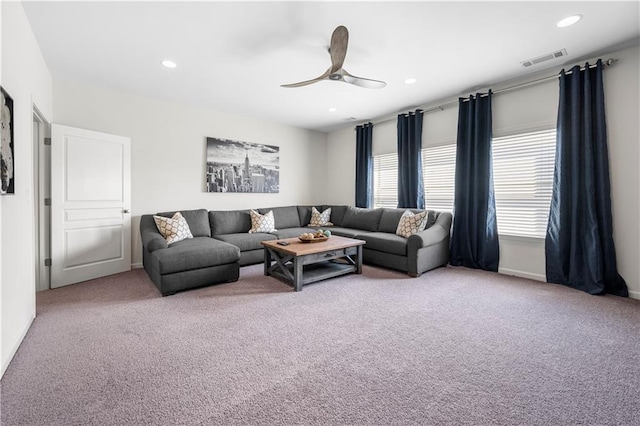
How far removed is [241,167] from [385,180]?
9.00 feet

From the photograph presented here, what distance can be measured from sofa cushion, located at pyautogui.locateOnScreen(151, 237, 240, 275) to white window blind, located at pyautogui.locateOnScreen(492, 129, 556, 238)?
12.0ft

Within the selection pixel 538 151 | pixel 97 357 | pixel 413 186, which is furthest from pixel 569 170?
pixel 97 357

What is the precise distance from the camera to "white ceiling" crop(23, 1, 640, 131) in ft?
7.45

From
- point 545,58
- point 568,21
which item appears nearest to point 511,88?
point 545,58

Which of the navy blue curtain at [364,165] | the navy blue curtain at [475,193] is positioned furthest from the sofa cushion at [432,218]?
the navy blue curtain at [364,165]

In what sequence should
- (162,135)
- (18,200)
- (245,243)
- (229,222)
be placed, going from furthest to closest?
(229,222), (162,135), (245,243), (18,200)

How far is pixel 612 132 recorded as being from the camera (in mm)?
3045

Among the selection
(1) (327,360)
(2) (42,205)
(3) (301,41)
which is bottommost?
(1) (327,360)

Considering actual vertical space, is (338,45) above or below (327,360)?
above

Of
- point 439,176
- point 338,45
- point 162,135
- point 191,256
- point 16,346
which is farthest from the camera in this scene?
point 439,176

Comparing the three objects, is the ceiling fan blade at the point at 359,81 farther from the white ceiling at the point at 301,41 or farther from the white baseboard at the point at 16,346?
the white baseboard at the point at 16,346

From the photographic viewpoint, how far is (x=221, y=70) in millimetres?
3320

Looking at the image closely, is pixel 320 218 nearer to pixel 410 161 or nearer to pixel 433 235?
pixel 410 161

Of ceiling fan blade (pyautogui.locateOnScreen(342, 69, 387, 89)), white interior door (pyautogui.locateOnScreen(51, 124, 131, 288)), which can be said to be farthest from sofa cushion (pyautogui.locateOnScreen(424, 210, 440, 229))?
white interior door (pyautogui.locateOnScreen(51, 124, 131, 288))
